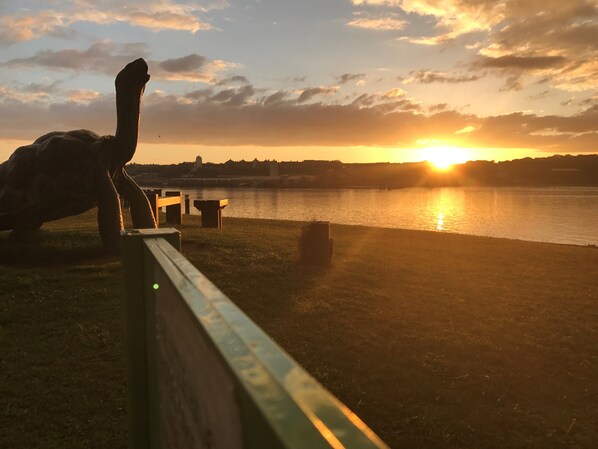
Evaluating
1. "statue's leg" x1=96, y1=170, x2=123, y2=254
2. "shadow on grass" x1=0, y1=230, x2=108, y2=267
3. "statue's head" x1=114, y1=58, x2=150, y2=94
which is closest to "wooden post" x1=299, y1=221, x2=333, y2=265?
"statue's leg" x1=96, y1=170, x2=123, y2=254

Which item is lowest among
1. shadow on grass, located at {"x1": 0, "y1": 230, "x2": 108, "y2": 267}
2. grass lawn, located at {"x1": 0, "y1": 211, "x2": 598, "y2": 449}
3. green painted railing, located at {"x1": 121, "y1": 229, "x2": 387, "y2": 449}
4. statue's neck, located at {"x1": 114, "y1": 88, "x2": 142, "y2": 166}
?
grass lawn, located at {"x1": 0, "y1": 211, "x2": 598, "y2": 449}

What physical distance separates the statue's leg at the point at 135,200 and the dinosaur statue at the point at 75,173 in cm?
69

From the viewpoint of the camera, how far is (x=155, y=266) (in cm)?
239

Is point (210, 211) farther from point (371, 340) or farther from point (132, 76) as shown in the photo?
point (371, 340)

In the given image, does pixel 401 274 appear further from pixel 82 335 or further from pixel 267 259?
pixel 82 335

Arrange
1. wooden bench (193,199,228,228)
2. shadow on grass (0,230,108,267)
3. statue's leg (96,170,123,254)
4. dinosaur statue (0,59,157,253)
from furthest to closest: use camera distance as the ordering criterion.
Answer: wooden bench (193,199,228,228) → dinosaur statue (0,59,157,253) → statue's leg (96,170,123,254) → shadow on grass (0,230,108,267)

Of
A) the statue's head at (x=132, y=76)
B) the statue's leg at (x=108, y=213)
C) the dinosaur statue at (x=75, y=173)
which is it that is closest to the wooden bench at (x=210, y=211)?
the dinosaur statue at (x=75, y=173)

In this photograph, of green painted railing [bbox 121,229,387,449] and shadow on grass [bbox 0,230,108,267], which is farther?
shadow on grass [bbox 0,230,108,267]

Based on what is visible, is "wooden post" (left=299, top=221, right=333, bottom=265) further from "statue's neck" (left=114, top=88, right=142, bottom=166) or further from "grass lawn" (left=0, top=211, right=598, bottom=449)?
"statue's neck" (left=114, top=88, right=142, bottom=166)

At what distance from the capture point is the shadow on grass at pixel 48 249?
10.4 metres

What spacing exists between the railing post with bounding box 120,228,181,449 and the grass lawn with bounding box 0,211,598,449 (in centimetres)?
142

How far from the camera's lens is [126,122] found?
11.2 metres

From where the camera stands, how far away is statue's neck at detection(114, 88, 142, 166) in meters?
11.1

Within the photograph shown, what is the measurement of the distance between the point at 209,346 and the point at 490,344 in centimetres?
629
